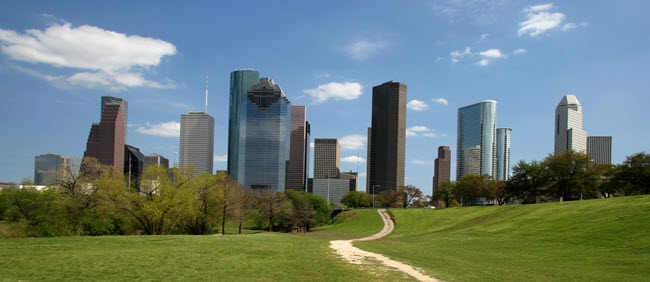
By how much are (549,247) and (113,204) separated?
44789 mm

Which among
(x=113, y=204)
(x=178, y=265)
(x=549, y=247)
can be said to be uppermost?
(x=178, y=265)

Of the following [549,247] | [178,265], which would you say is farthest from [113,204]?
[549,247]

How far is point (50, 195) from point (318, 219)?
65.3 meters

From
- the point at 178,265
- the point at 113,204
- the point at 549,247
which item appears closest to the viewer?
the point at 178,265

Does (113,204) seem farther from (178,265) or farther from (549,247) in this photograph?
(549,247)

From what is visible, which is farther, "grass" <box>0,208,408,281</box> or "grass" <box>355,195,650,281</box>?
"grass" <box>355,195,650,281</box>

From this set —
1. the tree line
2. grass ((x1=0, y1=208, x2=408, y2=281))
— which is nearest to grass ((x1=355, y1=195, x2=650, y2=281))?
grass ((x1=0, y1=208, x2=408, y2=281))

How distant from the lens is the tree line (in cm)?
4447

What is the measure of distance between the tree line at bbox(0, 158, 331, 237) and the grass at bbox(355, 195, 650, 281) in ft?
87.7

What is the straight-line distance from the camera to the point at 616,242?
95.5 ft

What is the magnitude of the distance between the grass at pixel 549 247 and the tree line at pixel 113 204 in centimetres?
2672

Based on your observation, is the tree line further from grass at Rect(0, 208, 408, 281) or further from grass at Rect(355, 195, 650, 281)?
grass at Rect(355, 195, 650, 281)

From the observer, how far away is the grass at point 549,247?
2141 cm

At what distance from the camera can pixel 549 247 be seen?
31.6m
